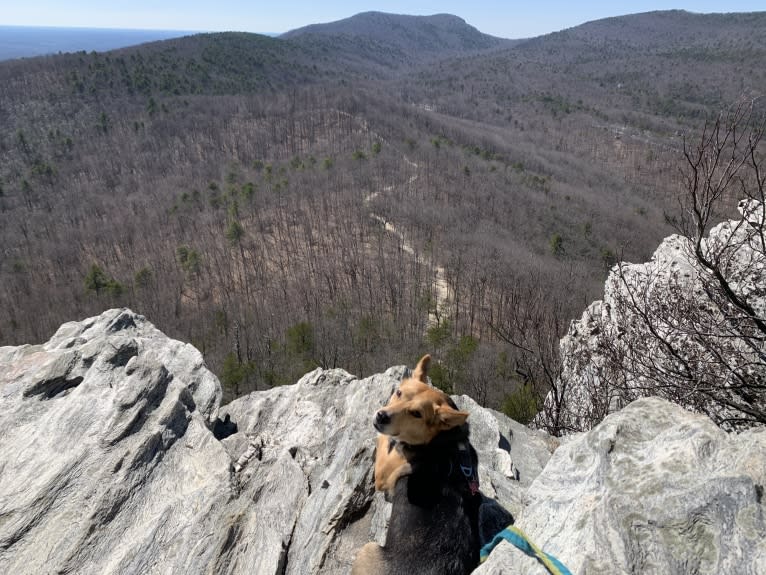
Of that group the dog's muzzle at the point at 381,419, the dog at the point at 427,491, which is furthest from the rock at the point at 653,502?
the dog's muzzle at the point at 381,419

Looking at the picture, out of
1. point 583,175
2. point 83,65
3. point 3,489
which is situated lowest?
point 583,175

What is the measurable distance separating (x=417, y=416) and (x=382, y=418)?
426 millimetres

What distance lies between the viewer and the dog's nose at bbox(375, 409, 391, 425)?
5020 millimetres

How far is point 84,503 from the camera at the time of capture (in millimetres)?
7426

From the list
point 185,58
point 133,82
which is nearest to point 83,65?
point 133,82

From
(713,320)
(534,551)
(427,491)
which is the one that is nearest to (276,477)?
(427,491)

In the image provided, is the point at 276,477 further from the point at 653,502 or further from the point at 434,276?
the point at 434,276

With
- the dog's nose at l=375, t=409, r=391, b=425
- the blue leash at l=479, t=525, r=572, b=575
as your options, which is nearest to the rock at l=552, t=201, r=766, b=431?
the blue leash at l=479, t=525, r=572, b=575

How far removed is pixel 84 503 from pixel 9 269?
185ft

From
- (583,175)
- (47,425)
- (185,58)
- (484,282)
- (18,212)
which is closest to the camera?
(47,425)

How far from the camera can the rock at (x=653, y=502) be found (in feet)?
10.2

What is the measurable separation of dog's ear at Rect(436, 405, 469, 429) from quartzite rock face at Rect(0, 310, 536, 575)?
77.9 inches

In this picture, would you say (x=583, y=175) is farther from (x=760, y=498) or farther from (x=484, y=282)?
(x=760, y=498)

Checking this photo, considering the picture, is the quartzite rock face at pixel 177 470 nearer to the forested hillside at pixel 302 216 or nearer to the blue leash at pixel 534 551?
the blue leash at pixel 534 551
